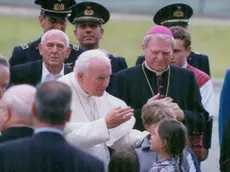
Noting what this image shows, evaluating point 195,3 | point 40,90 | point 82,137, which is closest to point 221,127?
point 82,137

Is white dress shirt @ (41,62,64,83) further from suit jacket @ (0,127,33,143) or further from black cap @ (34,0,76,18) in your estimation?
suit jacket @ (0,127,33,143)

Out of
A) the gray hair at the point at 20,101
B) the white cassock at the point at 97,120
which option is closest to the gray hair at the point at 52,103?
the gray hair at the point at 20,101

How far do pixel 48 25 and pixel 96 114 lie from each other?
2.05 meters

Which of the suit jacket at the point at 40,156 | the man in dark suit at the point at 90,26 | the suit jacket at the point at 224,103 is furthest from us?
the man in dark suit at the point at 90,26

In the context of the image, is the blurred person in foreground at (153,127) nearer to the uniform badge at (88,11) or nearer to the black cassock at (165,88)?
the black cassock at (165,88)

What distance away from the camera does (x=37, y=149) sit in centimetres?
502

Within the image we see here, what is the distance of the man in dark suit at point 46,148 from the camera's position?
5004 millimetres

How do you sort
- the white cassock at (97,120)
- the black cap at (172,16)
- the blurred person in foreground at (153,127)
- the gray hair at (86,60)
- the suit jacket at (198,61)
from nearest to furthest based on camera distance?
the blurred person in foreground at (153,127) < the white cassock at (97,120) < the gray hair at (86,60) < the suit jacket at (198,61) < the black cap at (172,16)

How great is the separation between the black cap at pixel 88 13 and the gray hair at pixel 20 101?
3479 millimetres

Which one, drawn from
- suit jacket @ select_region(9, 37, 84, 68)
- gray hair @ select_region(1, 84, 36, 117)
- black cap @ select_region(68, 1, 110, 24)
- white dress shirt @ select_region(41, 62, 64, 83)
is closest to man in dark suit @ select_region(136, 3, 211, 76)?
black cap @ select_region(68, 1, 110, 24)

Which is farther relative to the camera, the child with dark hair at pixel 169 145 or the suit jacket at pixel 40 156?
the child with dark hair at pixel 169 145

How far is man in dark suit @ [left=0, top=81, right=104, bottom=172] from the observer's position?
5.00m

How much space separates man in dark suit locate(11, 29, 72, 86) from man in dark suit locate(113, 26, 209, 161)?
0.52 metres

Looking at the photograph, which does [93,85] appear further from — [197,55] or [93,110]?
[197,55]
